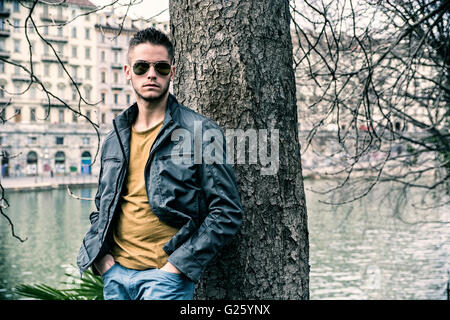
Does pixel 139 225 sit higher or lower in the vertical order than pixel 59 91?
lower

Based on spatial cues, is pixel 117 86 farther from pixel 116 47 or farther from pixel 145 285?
pixel 145 285

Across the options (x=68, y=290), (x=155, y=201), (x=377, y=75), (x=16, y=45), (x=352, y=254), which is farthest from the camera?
(x=16, y=45)

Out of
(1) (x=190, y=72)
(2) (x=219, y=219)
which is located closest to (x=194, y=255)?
Answer: (2) (x=219, y=219)

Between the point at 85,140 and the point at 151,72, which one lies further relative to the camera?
the point at 85,140

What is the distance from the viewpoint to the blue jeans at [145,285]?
187 centimetres

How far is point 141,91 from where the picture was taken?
6.67ft

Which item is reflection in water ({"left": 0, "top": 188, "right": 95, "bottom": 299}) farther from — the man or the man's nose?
the man's nose

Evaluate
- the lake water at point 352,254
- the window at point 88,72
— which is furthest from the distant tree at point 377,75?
the window at point 88,72

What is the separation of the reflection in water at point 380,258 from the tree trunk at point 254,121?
5587 millimetres

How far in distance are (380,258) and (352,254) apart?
0.78m

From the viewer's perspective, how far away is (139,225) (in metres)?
1.94

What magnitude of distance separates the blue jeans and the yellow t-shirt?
3 centimetres

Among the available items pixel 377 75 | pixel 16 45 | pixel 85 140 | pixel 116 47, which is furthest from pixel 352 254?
pixel 16 45
